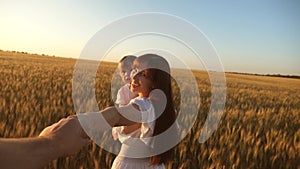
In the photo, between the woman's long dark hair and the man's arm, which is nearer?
the man's arm

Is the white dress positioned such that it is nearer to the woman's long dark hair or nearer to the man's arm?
the woman's long dark hair

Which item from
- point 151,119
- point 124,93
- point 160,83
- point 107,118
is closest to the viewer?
point 107,118

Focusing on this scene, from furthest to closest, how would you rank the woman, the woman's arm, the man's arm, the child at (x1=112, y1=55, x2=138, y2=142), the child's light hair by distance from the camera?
the child's light hair, the child at (x1=112, y1=55, x2=138, y2=142), the woman, the woman's arm, the man's arm

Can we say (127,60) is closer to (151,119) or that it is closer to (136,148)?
(136,148)

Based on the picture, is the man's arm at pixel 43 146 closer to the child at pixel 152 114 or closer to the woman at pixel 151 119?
the woman at pixel 151 119

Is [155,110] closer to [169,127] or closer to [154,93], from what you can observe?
[154,93]

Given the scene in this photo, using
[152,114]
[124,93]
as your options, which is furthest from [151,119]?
[124,93]

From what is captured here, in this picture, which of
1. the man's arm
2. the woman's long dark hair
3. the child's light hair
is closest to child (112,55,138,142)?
the child's light hair

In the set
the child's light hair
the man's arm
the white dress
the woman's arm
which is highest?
the child's light hair

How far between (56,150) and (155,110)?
816 mm

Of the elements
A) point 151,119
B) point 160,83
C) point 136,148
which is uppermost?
point 160,83

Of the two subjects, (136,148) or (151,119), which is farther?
(136,148)

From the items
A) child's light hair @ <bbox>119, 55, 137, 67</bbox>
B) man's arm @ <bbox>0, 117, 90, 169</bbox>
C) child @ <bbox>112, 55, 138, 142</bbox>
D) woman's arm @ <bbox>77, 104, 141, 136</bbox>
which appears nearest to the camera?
man's arm @ <bbox>0, 117, 90, 169</bbox>

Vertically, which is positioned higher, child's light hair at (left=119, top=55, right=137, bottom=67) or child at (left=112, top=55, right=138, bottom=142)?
child's light hair at (left=119, top=55, right=137, bottom=67)
